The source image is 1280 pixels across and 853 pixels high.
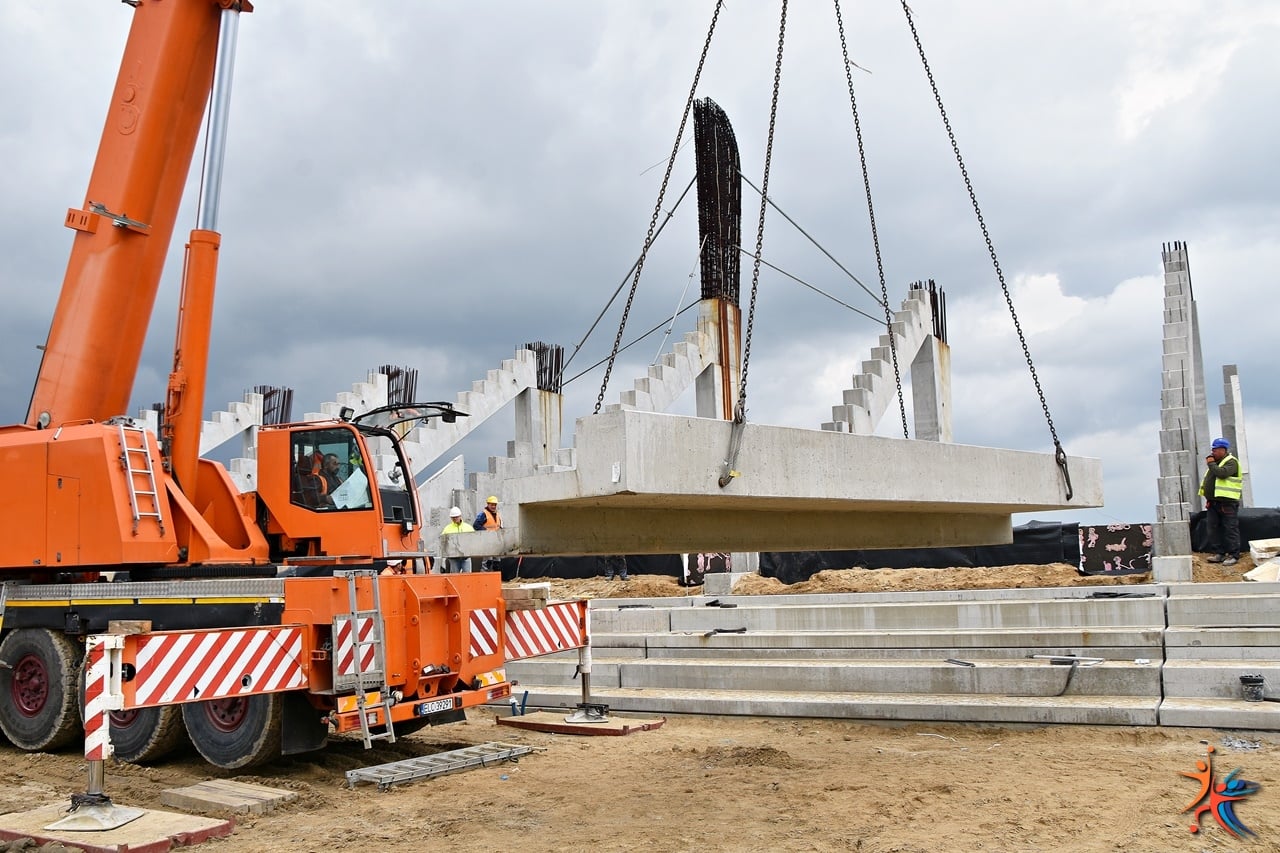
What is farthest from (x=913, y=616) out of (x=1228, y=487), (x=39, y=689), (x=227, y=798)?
(x=39, y=689)

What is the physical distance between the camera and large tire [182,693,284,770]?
733cm

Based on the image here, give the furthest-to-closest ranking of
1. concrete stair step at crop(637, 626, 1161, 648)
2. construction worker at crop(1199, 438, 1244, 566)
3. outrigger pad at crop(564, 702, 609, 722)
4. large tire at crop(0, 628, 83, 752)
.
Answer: construction worker at crop(1199, 438, 1244, 566), outrigger pad at crop(564, 702, 609, 722), concrete stair step at crop(637, 626, 1161, 648), large tire at crop(0, 628, 83, 752)

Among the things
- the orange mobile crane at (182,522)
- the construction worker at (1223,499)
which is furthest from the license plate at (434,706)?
the construction worker at (1223,499)

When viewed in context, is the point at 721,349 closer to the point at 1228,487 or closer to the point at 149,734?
the point at 1228,487

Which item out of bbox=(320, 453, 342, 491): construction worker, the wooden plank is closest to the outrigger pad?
bbox=(320, 453, 342, 491): construction worker

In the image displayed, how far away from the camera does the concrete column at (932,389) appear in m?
19.2

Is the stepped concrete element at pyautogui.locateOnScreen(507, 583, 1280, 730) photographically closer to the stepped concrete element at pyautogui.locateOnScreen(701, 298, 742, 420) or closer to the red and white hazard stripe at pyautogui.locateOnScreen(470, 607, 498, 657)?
the red and white hazard stripe at pyautogui.locateOnScreen(470, 607, 498, 657)

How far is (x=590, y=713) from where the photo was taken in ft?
30.6

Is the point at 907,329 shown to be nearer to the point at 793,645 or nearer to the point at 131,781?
the point at 793,645

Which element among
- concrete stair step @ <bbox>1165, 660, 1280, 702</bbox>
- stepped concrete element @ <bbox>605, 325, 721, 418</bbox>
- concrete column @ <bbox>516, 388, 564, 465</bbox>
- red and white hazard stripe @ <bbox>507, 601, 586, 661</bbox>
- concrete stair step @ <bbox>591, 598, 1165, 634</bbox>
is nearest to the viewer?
concrete stair step @ <bbox>1165, 660, 1280, 702</bbox>

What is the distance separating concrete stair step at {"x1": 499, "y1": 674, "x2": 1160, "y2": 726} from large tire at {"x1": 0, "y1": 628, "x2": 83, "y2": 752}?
3991 millimetres

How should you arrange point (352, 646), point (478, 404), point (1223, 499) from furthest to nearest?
point (478, 404) < point (1223, 499) < point (352, 646)

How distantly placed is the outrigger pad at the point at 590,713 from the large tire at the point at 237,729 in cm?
263

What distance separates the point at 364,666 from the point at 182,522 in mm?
2051
